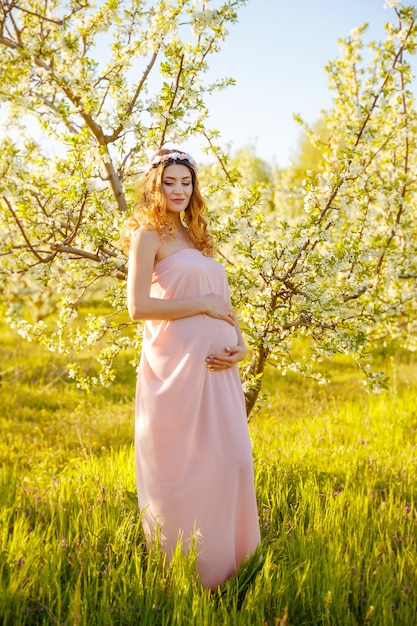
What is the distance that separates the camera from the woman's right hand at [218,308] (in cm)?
346

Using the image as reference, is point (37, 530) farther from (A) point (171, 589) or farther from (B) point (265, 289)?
(B) point (265, 289)

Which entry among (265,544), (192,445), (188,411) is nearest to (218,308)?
(188,411)

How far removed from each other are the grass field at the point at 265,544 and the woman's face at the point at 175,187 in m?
1.81

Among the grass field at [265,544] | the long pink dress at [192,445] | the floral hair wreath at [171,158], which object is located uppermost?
the floral hair wreath at [171,158]

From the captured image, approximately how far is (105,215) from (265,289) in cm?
123

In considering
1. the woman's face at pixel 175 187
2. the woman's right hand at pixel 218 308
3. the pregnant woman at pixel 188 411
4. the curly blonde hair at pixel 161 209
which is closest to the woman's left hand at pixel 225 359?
the pregnant woman at pixel 188 411

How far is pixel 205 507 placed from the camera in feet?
10.9

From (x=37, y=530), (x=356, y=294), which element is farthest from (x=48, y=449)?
(x=356, y=294)

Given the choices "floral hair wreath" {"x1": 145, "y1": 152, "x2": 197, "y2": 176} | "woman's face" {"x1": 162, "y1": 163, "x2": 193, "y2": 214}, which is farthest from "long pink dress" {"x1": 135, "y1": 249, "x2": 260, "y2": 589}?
"floral hair wreath" {"x1": 145, "y1": 152, "x2": 197, "y2": 176}

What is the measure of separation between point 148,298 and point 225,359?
53 cm

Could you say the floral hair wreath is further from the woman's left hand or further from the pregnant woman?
the woman's left hand

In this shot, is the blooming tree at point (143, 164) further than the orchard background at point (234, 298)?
Yes

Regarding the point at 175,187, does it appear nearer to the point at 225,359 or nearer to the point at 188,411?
the point at 225,359

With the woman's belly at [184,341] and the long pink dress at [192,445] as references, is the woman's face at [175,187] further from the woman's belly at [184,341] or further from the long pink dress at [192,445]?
the woman's belly at [184,341]
